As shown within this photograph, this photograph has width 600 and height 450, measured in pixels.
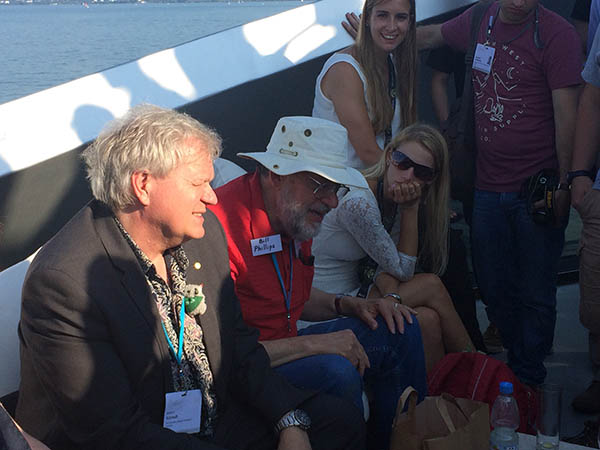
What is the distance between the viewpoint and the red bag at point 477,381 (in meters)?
2.64

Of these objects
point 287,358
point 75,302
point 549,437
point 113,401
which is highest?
point 75,302

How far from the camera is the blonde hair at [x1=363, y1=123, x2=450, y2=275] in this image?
2.88 meters

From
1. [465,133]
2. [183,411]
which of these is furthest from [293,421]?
[465,133]

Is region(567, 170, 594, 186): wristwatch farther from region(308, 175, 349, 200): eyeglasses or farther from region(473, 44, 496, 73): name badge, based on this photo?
region(308, 175, 349, 200): eyeglasses

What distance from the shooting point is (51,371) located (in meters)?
1.67

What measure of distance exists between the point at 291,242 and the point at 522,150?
121 centimetres

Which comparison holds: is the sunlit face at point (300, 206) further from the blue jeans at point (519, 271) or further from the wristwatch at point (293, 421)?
the blue jeans at point (519, 271)

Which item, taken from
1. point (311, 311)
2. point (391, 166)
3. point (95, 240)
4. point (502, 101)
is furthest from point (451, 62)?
point (95, 240)

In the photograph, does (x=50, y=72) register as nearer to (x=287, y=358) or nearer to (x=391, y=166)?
(x=391, y=166)

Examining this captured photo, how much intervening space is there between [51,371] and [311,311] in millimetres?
1171

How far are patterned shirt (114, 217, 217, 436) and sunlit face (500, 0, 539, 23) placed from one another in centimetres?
174

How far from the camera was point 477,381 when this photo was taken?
104 inches

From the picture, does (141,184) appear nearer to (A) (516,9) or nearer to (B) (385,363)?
(B) (385,363)

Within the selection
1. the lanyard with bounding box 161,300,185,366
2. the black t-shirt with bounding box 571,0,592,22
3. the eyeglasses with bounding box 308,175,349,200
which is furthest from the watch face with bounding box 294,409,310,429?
the black t-shirt with bounding box 571,0,592,22
